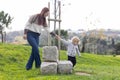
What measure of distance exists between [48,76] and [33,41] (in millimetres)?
1871

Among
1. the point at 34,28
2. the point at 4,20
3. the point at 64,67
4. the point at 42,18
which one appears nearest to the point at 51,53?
the point at 64,67

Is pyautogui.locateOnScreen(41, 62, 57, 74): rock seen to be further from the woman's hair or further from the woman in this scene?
the woman's hair

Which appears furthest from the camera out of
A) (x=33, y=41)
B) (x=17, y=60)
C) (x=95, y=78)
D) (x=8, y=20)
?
(x=8, y=20)

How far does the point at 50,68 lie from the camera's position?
1181cm

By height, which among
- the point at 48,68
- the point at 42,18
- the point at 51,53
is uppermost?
the point at 42,18

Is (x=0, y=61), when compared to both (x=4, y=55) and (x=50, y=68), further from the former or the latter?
(x=50, y=68)

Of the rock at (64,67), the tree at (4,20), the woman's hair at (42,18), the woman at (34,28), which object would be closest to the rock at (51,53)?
the rock at (64,67)

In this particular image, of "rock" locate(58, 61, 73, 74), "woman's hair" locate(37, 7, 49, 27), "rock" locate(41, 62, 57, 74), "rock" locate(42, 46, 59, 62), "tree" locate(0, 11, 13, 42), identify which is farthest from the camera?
"tree" locate(0, 11, 13, 42)

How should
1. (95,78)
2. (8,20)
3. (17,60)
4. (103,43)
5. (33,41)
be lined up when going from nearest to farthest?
(95,78) < (33,41) < (17,60) < (8,20) < (103,43)

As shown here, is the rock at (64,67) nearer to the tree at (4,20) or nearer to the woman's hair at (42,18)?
the woman's hair at (42,18)

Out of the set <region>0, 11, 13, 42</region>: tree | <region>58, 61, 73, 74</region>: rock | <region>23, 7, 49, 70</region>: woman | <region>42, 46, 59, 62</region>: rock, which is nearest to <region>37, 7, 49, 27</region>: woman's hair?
<region>23, 7, 49, 70</region>: woman

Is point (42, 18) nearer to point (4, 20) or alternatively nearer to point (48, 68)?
point (48, 68)

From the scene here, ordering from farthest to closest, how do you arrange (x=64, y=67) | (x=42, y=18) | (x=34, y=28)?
(x=42, y=18) < (x=34, y=28) < (x=64, y=67)

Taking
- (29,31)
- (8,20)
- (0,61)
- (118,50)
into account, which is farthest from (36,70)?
(118,50)
